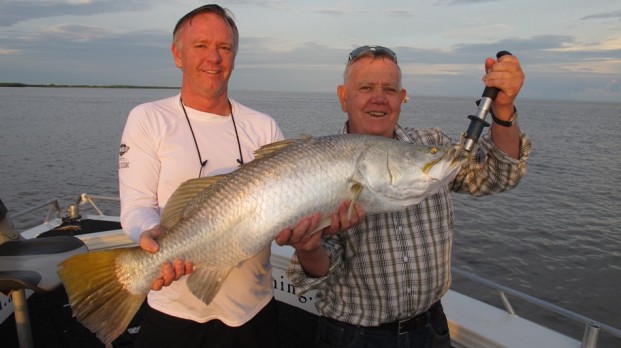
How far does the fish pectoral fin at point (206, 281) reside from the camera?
271 cm

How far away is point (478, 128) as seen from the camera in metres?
2.83

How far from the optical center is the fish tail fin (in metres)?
2.55

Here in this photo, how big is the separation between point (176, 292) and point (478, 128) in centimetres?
218

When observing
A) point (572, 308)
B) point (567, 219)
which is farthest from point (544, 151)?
point (572, 308)

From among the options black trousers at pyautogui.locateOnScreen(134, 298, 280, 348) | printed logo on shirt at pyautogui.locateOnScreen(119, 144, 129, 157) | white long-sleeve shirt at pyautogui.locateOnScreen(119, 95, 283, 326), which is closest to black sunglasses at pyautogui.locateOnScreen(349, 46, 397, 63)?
white long-sleeve shirt at pyautogui.locateOnScreen(119, 95, 283, 326)

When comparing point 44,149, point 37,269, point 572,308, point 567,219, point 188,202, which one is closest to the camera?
point 188,202

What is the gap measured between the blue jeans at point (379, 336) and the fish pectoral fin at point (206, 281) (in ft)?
2.80

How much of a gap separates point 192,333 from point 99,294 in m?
0.64

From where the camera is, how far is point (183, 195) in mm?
2773

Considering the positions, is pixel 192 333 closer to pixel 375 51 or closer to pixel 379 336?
pixel 379 336

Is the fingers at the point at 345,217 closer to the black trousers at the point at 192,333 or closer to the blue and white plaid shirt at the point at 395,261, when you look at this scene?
the blue and white plaid shirt at the point at 395,261

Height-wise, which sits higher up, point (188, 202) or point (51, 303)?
point (188, 202)

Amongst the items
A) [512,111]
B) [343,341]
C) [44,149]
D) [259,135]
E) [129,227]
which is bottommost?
[44,149]

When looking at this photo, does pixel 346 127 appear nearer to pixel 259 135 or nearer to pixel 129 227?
pixel 259 135
